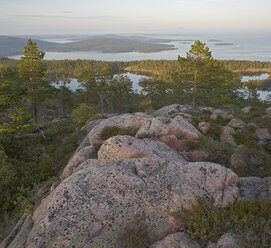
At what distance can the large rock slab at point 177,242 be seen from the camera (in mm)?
4570

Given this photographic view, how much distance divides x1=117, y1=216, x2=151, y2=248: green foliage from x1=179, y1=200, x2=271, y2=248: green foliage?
3.32ft

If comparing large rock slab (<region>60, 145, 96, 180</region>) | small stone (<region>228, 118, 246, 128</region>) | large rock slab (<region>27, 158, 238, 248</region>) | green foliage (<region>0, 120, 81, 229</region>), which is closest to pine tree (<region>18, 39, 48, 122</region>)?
green foliage (<region>0, 120, 81, 229</region>)

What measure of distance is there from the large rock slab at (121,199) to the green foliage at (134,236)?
0.13 m

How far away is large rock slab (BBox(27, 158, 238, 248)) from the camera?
493 cm

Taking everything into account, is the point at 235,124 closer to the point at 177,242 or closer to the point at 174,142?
the point at 174,142

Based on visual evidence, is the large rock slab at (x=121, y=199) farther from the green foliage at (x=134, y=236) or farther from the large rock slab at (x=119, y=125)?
the large rock slab at (x=119, y=125)

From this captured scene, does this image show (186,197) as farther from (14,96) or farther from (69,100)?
(69,100)

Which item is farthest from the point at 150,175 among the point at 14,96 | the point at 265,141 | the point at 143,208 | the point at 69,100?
the point at 69,100

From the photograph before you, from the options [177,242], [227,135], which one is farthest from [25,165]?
[227,135]

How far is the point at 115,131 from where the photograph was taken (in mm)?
11422

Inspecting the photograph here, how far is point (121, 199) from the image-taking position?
5.62m

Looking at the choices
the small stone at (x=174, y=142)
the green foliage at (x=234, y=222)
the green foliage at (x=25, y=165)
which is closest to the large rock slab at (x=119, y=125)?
the small stone at (x=174, y=142)

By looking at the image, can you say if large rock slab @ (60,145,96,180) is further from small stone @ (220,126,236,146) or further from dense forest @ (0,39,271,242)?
small stone @ (220,126,236,146)

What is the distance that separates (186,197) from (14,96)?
19.7 meters
